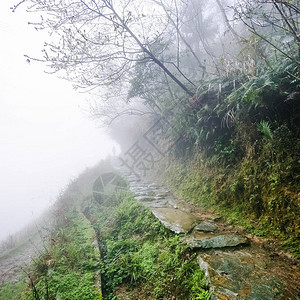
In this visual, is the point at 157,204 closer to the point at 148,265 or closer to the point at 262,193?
the point at 148,265

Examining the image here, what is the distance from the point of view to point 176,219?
12.3 ft

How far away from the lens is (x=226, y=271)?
7.04 ft

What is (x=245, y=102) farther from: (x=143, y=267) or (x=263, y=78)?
(x=143, y=267)

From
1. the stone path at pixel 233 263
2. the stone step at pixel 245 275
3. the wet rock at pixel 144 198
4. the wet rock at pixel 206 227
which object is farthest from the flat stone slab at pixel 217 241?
the wet rock at pixel 144 198

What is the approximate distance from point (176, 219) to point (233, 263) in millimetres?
1564

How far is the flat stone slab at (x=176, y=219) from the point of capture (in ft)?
11.0

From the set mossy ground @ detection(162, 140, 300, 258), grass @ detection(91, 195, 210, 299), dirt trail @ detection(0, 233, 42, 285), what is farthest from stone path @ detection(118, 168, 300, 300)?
dirt trail @ detection(0, 233, 42, 285)

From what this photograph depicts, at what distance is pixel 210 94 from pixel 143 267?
4671mm

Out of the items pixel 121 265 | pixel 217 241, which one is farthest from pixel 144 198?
pixel 217 241

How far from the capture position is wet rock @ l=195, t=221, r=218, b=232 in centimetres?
321

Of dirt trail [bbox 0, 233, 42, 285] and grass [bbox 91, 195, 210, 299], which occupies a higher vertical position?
dirt trail [bbox 0, 233, 42, 285]

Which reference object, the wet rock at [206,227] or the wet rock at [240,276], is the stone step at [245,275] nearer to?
the wet rock at [240,276]

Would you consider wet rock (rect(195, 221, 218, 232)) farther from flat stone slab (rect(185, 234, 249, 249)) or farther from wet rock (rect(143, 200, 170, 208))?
wet rock (rect(143, 200, 170, 208))

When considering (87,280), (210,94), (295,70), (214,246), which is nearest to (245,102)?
(295,70)
